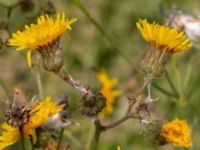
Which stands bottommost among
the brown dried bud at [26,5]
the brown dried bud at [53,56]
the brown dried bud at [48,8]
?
the brown dried bud at [53,56]

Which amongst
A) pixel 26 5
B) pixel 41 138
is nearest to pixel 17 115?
pixel 41 138

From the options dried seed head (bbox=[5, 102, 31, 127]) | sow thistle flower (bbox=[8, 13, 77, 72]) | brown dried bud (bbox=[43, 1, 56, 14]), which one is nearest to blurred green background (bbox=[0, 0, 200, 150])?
brown dried bud (bbox=[43, 1, 56, 14])

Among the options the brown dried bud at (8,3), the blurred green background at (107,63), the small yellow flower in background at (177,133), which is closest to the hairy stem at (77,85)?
the small yellow flower in background at (177,133)

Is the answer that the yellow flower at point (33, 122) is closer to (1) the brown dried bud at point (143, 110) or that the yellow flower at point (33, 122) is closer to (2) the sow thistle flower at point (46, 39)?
(2) the sow thistle flower at point (46, 39)

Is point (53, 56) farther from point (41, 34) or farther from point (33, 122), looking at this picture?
point (33, 122)

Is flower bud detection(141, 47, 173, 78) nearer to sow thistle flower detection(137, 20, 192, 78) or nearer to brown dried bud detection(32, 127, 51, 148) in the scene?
sow thistle flower detection(137, 20, 192, 78)

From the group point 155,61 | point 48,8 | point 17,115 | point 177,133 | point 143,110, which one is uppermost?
point 48,8
